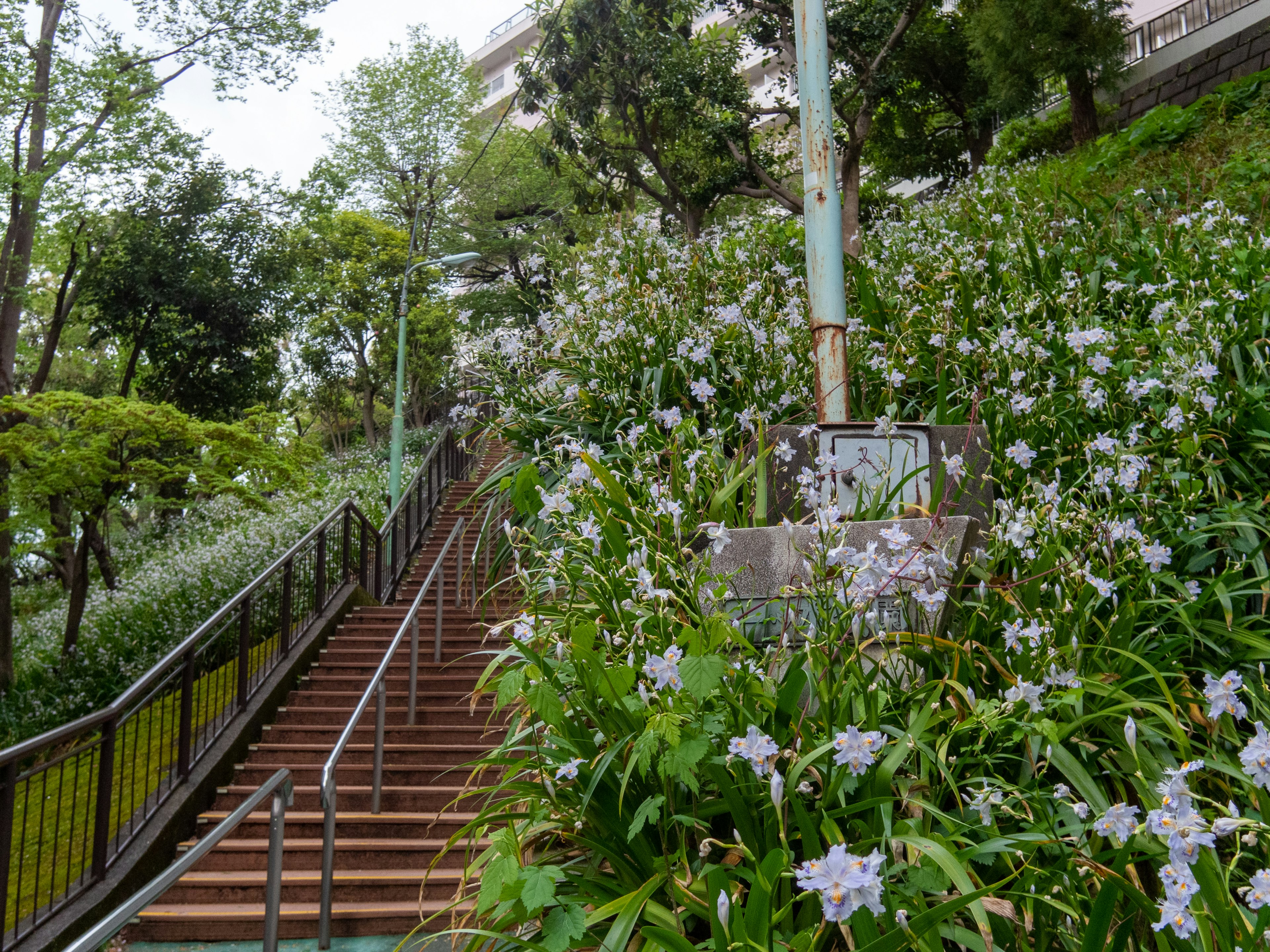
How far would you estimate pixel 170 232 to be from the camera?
21.3 meters

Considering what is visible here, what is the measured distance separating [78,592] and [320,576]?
5.88 m

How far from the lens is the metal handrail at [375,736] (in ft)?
12.4

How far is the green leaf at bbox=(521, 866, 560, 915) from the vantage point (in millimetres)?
1771

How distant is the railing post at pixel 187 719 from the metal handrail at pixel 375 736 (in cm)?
91

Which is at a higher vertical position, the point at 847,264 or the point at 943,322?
the point at 847,264

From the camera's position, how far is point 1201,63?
39.9 ft

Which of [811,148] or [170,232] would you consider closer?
[811,148]

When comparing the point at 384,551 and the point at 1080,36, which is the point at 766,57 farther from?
the point at 384,551

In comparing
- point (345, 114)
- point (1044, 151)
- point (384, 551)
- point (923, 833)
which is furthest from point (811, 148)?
point (345, 114)

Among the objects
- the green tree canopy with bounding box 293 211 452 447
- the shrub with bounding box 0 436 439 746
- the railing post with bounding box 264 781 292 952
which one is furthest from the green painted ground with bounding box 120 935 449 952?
the green tree canopy with bounding box 293 211 452 447

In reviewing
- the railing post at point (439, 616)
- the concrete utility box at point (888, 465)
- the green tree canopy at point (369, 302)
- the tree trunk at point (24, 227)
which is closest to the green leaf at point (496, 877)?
the concrete utility box at point (888, 465)

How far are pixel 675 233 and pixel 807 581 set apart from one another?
7994mm

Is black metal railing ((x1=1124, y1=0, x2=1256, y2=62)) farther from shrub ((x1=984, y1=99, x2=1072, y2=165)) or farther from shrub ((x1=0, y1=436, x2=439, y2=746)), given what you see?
shrub ((x1=0, y1=436, x2=439, y2=746))

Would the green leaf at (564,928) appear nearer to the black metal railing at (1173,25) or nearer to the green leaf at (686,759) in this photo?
the green leaf at (686,759)
